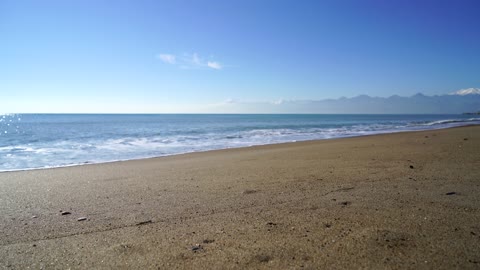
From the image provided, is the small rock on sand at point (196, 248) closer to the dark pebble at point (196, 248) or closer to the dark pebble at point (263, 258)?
the dark pebble at point (196, 248)

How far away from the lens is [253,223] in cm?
386

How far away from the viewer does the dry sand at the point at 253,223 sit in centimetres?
292

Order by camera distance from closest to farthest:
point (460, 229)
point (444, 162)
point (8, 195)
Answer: point (460, 229) → point (8, 195) → point (444, 162)

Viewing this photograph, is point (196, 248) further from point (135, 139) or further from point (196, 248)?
point (135, 139)

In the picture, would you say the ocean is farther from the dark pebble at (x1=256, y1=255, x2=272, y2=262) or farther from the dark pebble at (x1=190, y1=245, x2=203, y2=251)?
the dark pebble at (x1=256, y1=255, x2=272, y2=262)

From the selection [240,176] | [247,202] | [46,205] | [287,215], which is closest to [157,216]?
[247,202]

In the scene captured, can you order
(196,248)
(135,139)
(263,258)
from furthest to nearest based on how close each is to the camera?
1. (135,139)
2. (196,248)
3. (263,258)

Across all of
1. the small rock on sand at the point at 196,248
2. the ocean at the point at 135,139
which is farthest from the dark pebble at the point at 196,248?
the ocean at the point at 135,139

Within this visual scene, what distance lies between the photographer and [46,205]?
5.17 meters

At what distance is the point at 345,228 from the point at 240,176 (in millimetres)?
3933

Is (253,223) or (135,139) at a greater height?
(253,223)

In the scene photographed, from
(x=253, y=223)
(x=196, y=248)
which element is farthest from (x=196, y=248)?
(x=253, y=223)

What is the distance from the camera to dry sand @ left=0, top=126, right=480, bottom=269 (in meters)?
2.92

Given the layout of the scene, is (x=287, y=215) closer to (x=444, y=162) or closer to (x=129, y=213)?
(x=129, y=213)
